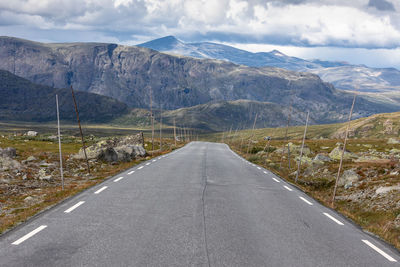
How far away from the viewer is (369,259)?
6.74 meters

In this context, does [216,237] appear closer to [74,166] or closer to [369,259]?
[369,259]

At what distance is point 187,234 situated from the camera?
7.55 m

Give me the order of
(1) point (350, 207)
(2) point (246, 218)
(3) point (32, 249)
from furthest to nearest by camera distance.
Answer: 1. (1) point (350, 207)
2. (2) point (246, 218)
3. (3) point (32, 249)

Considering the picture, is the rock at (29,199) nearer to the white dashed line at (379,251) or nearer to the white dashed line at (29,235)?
the white dashed line at (29,235)

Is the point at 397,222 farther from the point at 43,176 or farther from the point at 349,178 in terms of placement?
the point at 43,176

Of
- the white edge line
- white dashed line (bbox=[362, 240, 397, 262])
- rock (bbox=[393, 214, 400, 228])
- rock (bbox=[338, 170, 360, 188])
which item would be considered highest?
white dashed line (bbox=[362, 240, 397, 262])

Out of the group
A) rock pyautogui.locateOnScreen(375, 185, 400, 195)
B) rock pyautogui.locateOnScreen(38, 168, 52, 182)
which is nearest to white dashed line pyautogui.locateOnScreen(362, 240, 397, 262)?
rock pyautogui.locateOnScreen(375, 185, 400, 195)

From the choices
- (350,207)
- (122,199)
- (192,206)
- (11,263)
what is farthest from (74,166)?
(11,263)

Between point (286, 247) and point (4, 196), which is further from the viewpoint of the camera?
point (4, 196)

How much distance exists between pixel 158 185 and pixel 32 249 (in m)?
7.75

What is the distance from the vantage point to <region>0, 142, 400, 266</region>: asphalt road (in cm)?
616

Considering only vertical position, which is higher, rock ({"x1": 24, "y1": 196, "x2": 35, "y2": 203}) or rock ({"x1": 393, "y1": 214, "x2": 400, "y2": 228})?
rock ({"x1": 393, "y1": 214, "x2": 400, "y2": 228})

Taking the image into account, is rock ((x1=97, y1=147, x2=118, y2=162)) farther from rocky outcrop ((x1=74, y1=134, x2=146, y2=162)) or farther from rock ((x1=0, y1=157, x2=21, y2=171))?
rock ((x1=0, y1=157, x2=21, y2=171))

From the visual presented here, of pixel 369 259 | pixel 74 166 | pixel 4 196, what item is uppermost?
pixel 369 259
